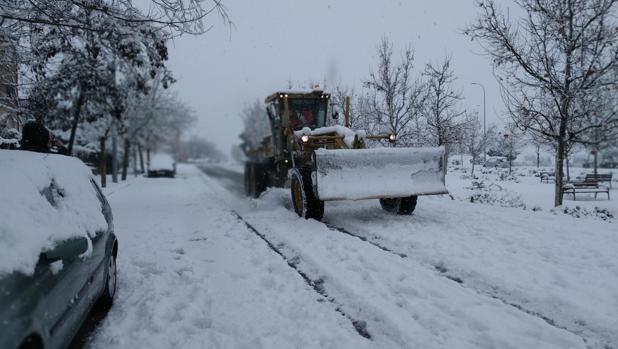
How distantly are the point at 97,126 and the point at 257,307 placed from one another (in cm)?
2631

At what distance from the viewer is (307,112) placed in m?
11.6

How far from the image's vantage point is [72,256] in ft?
9.27

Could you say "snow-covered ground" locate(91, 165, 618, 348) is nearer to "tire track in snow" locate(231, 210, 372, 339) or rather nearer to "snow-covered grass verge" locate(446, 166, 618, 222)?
"tire track in snow" locate(231, 210, 372, 339)

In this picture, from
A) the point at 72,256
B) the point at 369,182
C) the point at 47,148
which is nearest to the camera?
the point at 72,256

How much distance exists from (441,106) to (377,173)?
24.6 ft

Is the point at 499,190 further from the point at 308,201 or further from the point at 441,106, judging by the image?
the point at 308,201

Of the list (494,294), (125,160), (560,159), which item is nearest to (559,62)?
(560,159)

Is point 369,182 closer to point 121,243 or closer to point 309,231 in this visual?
point 309,231

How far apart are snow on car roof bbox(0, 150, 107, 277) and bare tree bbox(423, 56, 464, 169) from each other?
40.9 feet

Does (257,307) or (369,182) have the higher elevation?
(369,182)

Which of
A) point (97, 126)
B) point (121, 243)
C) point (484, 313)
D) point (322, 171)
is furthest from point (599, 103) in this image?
point (97, 126)

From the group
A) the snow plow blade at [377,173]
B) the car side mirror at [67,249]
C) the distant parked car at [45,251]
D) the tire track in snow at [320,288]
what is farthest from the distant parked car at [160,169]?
the car side mirror at [67,249]

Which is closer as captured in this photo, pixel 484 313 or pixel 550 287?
pixel 484 313

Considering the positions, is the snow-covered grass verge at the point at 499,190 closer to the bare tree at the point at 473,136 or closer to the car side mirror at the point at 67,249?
the bare tree at the point at 473,136
